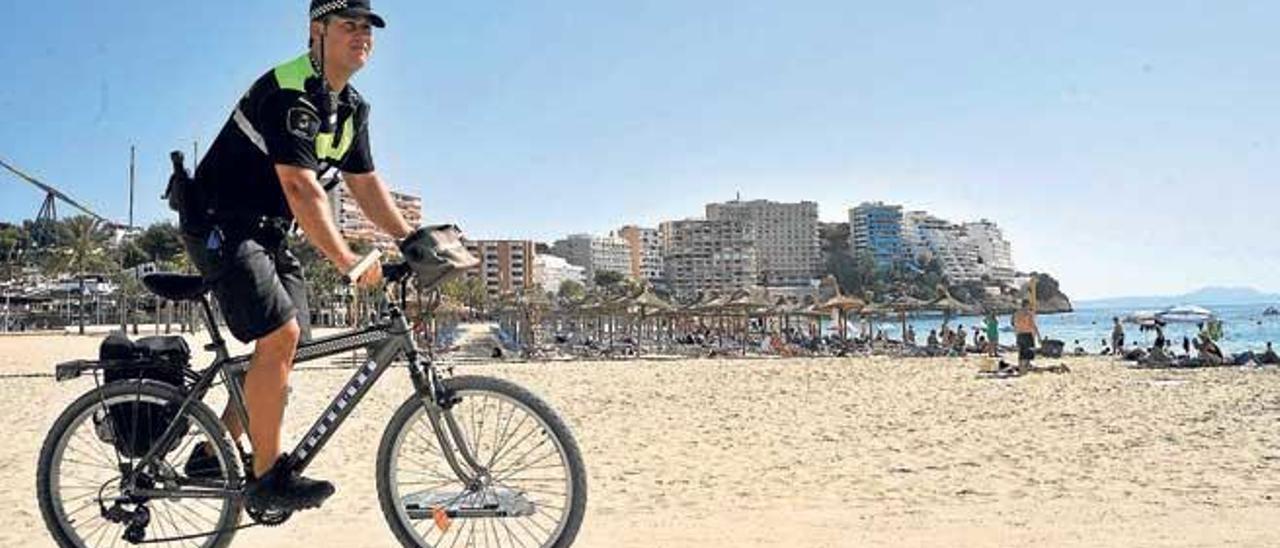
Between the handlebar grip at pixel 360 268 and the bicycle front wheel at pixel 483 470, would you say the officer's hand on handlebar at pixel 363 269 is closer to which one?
the handlebar grip at pixel 360 268

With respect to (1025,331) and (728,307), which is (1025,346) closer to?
(1025,331)

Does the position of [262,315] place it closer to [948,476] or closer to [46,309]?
[948,476]

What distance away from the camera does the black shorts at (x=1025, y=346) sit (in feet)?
76.6

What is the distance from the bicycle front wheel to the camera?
3.40 metres

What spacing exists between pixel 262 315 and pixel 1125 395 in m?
17.2

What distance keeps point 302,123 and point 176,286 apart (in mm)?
831

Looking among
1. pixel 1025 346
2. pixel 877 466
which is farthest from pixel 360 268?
pixel 1025 346

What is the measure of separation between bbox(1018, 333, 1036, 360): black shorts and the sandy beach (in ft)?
11.3

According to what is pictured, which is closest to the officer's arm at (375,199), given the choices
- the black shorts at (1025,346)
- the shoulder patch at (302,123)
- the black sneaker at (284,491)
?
the shoulder patch at (302,123)

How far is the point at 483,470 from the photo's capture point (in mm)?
3521

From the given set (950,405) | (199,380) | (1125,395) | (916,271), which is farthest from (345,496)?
(916,271)

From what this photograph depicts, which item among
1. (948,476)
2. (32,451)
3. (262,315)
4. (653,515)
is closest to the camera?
(262,315)

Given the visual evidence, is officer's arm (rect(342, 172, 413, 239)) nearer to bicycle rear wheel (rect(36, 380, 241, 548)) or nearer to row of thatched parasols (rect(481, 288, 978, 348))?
bicycle rear wheel (rect(36, 380, 241, 548))

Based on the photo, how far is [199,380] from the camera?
3705mm
